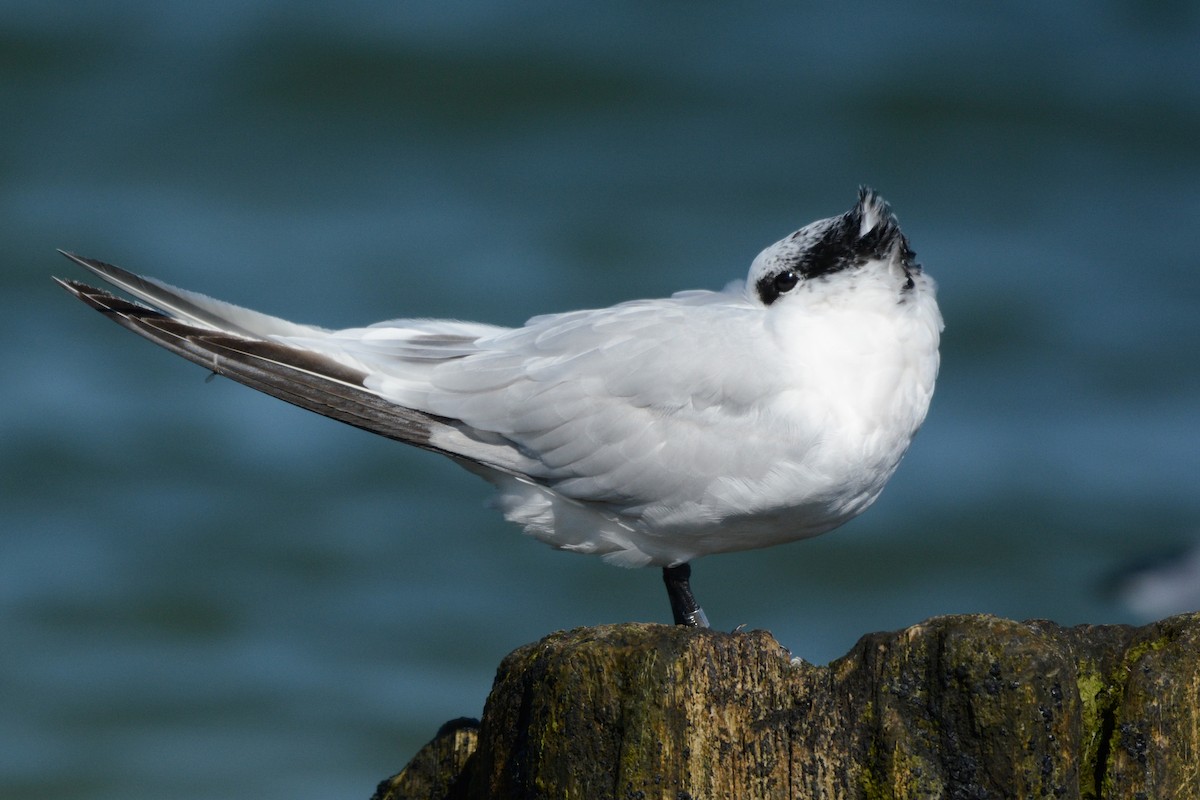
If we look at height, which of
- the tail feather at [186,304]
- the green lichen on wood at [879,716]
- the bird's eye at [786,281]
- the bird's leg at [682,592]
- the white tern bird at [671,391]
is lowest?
the green lichen on wood at [879,716]

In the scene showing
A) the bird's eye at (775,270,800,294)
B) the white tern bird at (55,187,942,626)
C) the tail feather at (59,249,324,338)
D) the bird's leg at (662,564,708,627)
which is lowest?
the bird's leg at (662,564,708,627)

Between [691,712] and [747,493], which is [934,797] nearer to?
[691,712]

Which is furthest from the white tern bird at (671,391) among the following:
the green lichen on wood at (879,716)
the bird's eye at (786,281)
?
the green lichen on wood at (879,716)

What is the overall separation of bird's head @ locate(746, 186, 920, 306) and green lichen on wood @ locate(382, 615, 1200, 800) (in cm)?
169

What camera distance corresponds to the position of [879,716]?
3.22 m

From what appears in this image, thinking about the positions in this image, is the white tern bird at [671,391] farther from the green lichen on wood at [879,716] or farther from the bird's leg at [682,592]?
the green lichen on wood at [879,716]

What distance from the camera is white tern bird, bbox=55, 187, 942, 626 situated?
15.2 feet

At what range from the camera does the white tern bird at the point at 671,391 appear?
462 centimetres

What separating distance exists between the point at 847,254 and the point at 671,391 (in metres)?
0.73

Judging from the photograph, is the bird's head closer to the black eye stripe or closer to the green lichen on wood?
the black eye stripe

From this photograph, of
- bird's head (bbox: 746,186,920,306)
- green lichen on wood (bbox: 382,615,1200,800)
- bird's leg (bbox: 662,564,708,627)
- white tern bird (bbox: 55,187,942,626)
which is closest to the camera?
green lichen on wood (bbox: 382,615,1200,800)

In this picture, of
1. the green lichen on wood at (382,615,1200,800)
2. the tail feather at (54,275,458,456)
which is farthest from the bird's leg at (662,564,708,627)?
the green lichen on wood at (382,615,1200,800)

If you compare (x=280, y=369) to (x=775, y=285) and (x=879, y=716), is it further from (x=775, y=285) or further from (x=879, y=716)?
(x=879, y=716)

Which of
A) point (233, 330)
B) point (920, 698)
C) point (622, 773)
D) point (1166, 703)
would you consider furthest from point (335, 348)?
point (1166, 703)
